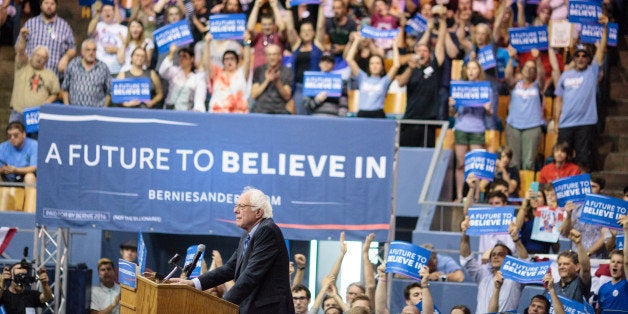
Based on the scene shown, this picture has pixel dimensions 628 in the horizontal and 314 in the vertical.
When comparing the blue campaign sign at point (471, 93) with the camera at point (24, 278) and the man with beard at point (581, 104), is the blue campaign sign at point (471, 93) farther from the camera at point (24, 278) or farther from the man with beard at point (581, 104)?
the camera at point (24, 278)

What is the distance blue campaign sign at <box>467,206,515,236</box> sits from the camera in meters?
13.8

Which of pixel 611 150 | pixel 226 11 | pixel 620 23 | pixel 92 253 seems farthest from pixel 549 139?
pixel 92 253

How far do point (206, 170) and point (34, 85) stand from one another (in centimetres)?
521

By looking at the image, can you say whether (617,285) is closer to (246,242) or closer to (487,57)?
(246,242)

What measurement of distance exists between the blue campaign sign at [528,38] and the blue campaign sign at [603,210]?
4.45 metres

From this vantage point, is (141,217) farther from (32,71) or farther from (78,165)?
(32,71)

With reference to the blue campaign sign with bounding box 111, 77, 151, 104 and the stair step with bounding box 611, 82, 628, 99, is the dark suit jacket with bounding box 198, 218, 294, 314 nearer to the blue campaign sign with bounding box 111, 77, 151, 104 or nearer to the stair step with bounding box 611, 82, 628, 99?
the blue campaign sign with bounding box 111, 77, 151, 104

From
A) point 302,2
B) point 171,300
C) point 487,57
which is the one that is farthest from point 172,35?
point 171,300

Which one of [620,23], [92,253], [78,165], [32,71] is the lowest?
[92,253]

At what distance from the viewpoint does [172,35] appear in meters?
17.9

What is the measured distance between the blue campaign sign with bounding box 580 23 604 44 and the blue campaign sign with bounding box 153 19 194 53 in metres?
5.11

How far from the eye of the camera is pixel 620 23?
19594 millimetres

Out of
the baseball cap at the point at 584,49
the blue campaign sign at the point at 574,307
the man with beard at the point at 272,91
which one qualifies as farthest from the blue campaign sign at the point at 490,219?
the man with beard at the point at 272,91

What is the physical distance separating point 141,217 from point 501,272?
385cm
